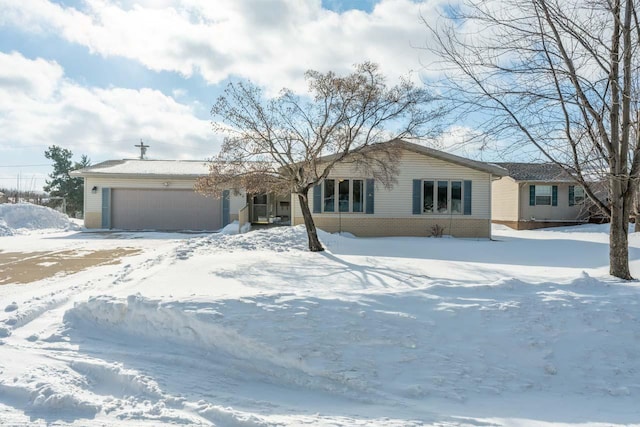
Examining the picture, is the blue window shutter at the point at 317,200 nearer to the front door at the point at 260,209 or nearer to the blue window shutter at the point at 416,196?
the blue window shutter at the point at 416,196

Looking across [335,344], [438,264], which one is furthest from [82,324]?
[438,264]

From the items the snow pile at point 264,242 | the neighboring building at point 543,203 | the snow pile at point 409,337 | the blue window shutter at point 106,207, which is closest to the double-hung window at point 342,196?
the snow pile at point 264,242

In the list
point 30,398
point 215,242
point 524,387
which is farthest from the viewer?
point 215,242

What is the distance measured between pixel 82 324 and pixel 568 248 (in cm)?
1367

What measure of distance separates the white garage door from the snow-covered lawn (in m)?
14.2

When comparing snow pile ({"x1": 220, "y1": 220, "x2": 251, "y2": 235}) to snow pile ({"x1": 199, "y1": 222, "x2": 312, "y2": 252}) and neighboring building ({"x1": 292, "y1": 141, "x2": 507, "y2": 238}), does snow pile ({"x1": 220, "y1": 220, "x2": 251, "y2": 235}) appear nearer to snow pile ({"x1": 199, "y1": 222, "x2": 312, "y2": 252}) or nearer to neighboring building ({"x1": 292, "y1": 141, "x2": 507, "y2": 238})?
neighboring building ({"x1": 292, "y1": 141, "x2": 507, "y2": 238})

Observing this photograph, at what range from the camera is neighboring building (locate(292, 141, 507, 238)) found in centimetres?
1540

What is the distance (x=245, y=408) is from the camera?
3254mm

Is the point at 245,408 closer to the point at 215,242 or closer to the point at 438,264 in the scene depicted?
the point at 438,264

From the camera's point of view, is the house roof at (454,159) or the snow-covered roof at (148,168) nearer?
the house roof at (454,159)

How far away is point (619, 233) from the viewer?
21.7 feet

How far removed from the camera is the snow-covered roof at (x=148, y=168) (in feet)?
64.4

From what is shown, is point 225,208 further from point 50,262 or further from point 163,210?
point 50,262

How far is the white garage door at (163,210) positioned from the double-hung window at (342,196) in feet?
24.1
